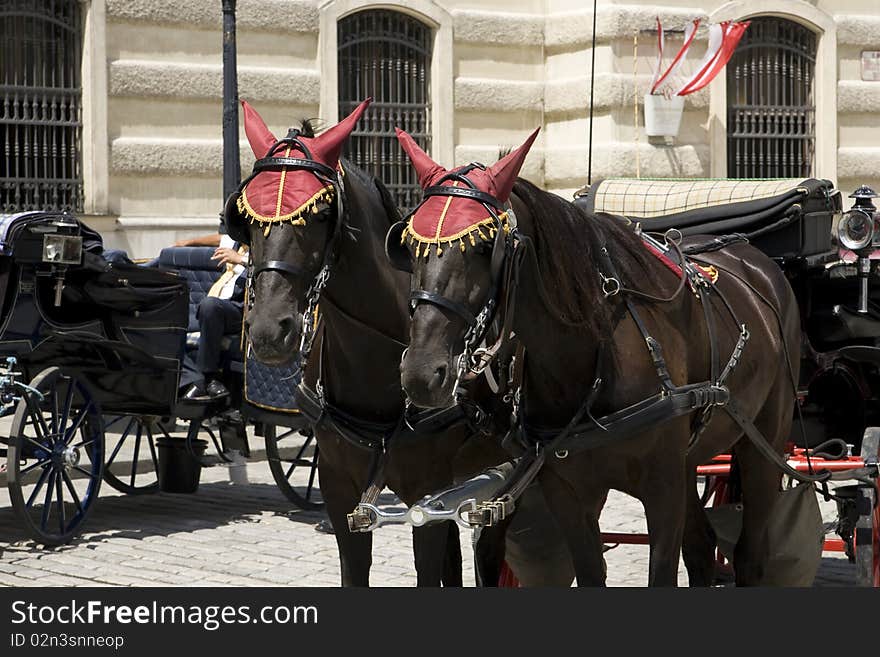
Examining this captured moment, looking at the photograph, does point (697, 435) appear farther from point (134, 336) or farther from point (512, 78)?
point (512, 78)

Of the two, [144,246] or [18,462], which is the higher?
[144,246]

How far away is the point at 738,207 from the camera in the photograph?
6.59 m

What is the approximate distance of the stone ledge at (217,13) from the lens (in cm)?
1406

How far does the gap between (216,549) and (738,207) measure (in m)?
3.38

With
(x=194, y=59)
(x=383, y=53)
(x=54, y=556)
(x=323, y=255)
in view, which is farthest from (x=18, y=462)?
(x=383, y=53)

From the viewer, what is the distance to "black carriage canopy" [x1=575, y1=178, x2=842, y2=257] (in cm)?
647

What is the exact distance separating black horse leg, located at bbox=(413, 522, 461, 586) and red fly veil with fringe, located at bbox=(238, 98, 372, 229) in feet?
3.67

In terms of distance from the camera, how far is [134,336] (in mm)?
8664

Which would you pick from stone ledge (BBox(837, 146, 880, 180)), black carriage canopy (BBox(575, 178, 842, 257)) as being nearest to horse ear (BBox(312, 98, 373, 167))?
black carriage canopy (BBox(575, 178, 842, 257))

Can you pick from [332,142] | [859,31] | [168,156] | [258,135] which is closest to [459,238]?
[332,142]

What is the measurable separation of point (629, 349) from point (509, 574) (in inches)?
54.8

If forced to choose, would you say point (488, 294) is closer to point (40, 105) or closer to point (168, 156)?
point (40, 105)

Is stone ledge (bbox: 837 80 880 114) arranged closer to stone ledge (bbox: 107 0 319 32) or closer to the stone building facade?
the stone building facade

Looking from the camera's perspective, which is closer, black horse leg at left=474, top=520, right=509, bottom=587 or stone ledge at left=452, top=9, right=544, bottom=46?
black horse leg at left=474, top=520, right=509, bottom=587
